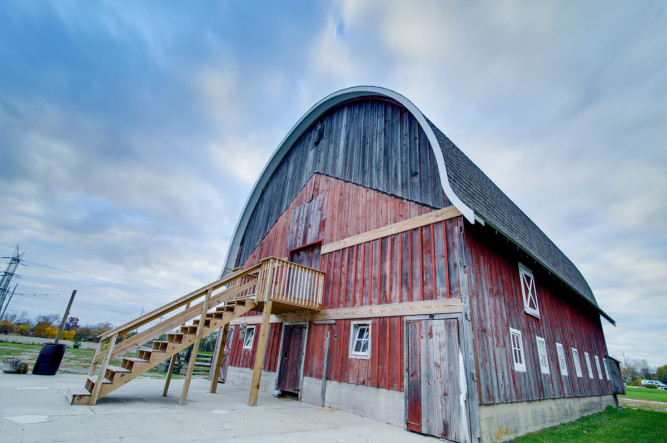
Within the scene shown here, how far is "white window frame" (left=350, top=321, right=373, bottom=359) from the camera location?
7.30m

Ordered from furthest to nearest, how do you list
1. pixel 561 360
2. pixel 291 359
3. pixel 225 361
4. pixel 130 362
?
pixel 225 361 < pixel 561 360 < pixel 291 359 < pixel 130 362

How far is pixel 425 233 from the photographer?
23.2 feet

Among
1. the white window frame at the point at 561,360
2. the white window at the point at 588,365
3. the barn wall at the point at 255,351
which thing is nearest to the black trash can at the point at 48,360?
the barn wall at the point at 255,351

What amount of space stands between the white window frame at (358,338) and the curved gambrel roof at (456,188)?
147 inches

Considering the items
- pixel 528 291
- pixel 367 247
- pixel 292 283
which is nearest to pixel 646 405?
pixel 528 291

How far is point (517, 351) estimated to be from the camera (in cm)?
733

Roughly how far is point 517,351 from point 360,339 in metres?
A: 3.91

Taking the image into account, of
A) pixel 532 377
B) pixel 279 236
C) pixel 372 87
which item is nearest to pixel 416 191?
pixel 372 87

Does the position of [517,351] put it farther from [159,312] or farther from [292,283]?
[159,312]

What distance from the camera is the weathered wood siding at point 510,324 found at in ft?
20.3

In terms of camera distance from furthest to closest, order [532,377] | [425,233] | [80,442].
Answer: [532,377] < [425,233] < [80,442]

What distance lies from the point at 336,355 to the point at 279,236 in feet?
20.1

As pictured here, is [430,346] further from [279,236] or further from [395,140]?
[279,236]

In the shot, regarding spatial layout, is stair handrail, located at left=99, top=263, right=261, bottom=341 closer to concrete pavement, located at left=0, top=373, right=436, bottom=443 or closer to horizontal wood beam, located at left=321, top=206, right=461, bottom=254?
concrete pavement, located at left=0, top=373, right=436, bottom=443
